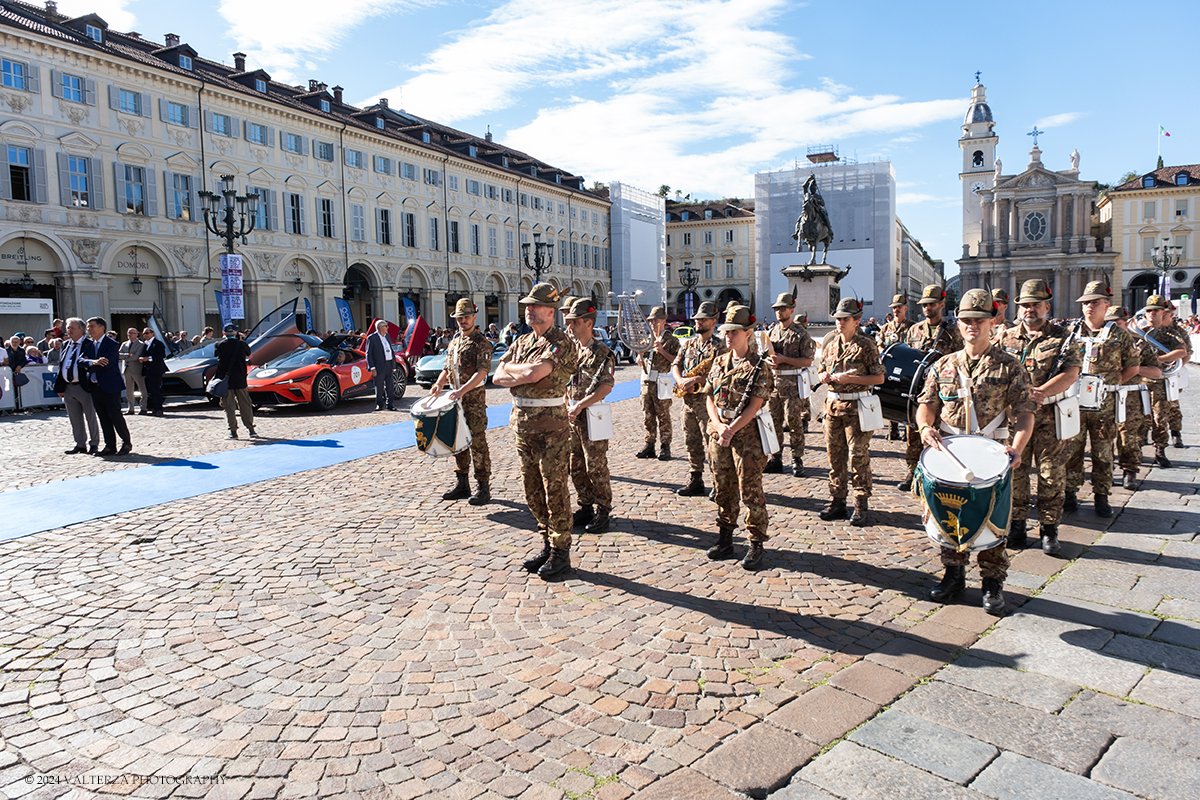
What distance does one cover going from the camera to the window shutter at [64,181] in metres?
28.2

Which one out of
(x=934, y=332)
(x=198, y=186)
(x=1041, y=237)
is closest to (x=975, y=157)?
(x=1041, y=237)

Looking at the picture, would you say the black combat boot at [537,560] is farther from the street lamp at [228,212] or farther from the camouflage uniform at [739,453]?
the street lamp at [228,212]

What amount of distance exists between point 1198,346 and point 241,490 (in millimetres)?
35373

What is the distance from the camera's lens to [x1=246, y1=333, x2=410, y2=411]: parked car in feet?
51.2

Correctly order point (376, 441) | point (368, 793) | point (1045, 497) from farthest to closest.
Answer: point (376, 441) < point (1045, 497) < point (368, 793)

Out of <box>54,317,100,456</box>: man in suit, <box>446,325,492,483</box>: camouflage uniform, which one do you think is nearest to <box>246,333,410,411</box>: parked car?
<box>54,317,100,456</box>: man in suit

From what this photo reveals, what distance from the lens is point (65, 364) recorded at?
10.7m

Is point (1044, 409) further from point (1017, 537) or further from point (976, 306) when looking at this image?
point (976, 306)

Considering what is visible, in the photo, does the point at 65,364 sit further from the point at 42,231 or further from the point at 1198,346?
the point at 1198,346

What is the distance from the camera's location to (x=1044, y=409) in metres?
5.91

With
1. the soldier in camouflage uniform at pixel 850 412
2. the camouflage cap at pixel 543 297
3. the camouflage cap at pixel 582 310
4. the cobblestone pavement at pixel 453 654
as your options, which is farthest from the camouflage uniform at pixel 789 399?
the camouflage cap at pixel 543 297

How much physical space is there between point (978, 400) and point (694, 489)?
3.52 m

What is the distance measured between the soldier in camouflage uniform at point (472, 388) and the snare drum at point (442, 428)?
201mm

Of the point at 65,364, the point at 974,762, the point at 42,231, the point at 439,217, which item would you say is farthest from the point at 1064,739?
the point at 439,217
